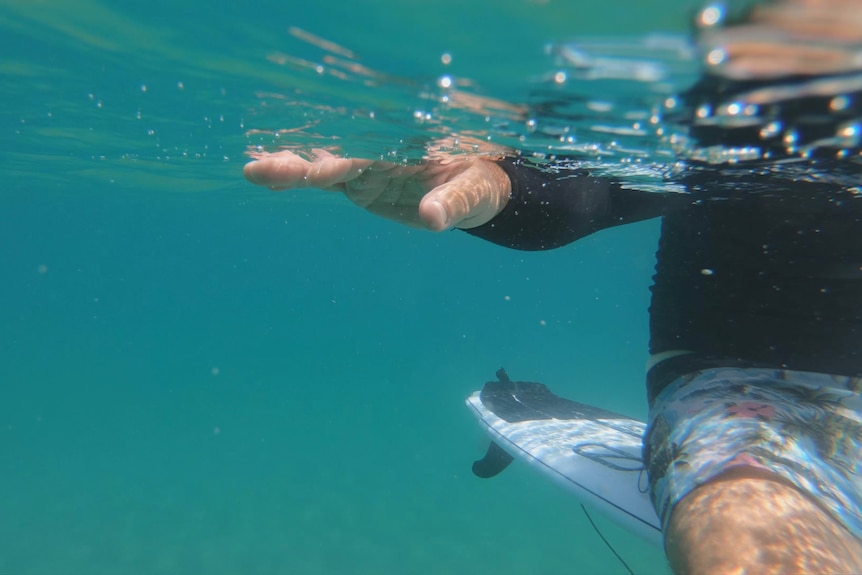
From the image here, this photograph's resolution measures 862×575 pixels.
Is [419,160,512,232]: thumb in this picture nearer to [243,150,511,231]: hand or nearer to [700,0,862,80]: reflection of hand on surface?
[243,150,511,231]: hand

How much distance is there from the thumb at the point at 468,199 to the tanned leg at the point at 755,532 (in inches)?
68.7

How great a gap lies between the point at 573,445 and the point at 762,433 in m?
3.34

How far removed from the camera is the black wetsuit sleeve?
330 cm

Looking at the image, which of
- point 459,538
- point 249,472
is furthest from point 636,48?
point 249,472

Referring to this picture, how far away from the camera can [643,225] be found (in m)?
26.6

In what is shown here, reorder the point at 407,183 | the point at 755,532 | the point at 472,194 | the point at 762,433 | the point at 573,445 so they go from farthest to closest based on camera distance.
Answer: the point at 573,445, the point at 407,183, the point at 472,194, the point at 762,433, the point at 755,532

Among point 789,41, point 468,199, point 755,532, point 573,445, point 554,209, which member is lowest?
point 573,445

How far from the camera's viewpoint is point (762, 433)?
2.57 meters

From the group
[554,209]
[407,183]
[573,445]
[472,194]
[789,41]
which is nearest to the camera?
[472,194]

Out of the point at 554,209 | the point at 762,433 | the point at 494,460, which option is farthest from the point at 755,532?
the point at 494,460

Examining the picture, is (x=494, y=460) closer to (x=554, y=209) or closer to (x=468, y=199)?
(x=554, y=209)

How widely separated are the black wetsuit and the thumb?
0.16 m

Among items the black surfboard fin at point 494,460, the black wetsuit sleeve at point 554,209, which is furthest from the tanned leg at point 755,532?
the black surfboard fin at point 494,460

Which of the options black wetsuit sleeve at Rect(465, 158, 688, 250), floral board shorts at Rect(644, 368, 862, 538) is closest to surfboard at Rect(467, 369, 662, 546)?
floral board shorts at Rect(644, 368, 862, 538)
